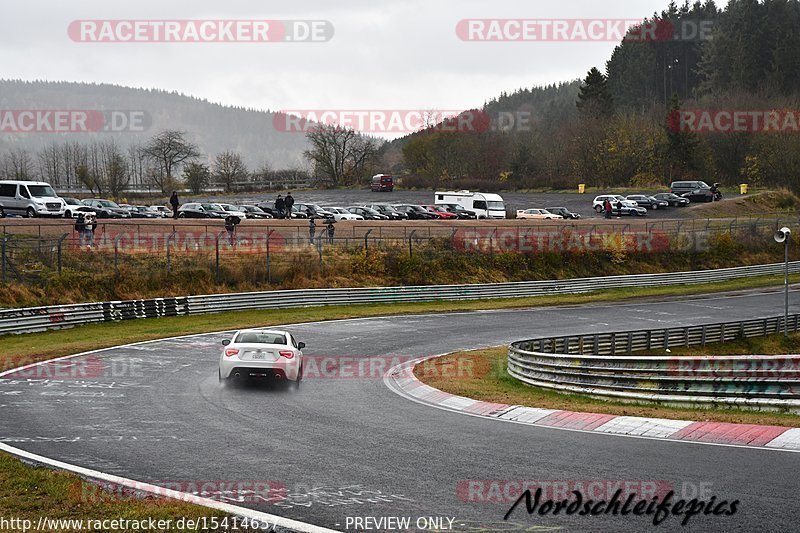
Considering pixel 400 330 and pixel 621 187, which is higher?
pixel 621 187

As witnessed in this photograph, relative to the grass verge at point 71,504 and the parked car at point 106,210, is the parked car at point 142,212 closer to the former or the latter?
the parked car at point 106,210

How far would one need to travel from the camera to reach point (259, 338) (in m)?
19.6

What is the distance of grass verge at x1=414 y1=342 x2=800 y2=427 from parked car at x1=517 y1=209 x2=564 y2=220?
1670 inches

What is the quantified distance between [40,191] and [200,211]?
12.8 metres

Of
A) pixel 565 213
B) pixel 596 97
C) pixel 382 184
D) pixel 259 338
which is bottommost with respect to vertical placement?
pixel 259 338

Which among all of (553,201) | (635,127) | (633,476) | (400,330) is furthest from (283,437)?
(635,127)

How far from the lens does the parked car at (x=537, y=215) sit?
70.0 m

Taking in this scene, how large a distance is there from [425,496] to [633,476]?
2.81 meters

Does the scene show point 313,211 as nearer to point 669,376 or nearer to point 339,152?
point 669,376

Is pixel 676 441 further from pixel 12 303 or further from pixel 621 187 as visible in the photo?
pixel 621 187

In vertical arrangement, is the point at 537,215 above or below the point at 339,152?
below

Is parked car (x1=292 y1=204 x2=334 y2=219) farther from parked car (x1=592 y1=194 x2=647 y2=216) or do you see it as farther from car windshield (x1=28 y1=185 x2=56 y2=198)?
parked car (x1=592 y1=194 x2=647 y2=216)

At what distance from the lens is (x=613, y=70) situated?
160500 millimetres

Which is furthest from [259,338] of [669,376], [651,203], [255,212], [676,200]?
[676,200]
